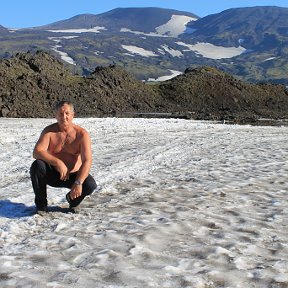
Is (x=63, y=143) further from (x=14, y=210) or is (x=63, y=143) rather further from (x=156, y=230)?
(x=156, y=230)

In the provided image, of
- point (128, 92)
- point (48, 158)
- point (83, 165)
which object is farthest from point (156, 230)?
point (128, 92)

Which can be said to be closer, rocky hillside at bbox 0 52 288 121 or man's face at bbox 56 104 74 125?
man's face at bbox 56 104 74 125

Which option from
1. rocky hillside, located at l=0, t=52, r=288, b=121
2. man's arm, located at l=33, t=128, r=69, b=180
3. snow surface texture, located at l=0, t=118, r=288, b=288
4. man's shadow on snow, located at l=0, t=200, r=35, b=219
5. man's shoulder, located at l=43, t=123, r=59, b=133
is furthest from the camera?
rocky hillside, located at l=0, t=52, r=288, b=121

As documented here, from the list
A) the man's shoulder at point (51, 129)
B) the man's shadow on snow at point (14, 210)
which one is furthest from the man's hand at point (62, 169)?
the man's shadow on snow at point (14, 210)

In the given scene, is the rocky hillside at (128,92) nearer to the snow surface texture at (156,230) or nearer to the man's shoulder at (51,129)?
the snow surface texture at (156,230)

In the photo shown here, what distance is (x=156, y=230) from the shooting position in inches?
325

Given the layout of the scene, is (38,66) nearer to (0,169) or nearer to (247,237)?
(0,169)

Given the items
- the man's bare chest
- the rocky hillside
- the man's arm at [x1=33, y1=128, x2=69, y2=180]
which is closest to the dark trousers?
the man's arm at [x1=33, y1=128, x2=69, y2=180]

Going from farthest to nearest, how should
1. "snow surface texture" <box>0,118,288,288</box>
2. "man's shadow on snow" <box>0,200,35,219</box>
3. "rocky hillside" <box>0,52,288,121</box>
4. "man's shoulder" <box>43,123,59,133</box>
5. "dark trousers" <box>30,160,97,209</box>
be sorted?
"rocky hillside" <box>0,52,288,121</box>, "man's shadow on snow" <box>0,200,35,219</box>, "man's shoulder" <box>43,123,59,133</box>, "dark trousers" <box>30,160,97,209</box>, "snow surface texture" <box>0,118,288,288</box>

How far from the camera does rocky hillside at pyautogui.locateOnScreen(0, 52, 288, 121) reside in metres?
52.8

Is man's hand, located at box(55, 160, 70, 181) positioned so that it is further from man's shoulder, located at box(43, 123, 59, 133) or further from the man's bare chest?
man's shoulder, located at box(43, 123, 59, 133)

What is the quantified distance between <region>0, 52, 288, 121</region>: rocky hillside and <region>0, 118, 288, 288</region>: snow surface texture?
35656mm

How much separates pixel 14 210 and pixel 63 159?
1.59 metres

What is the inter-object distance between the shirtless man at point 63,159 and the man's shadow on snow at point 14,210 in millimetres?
419
